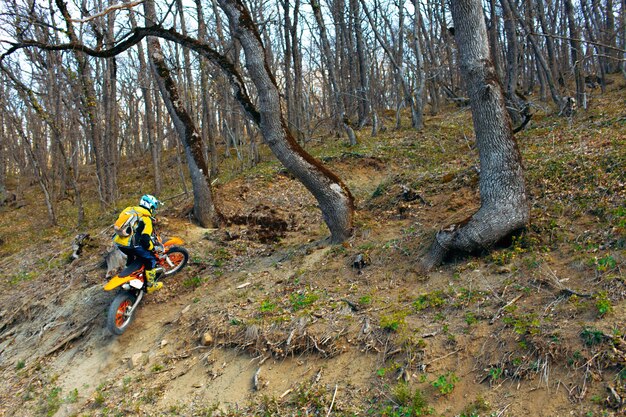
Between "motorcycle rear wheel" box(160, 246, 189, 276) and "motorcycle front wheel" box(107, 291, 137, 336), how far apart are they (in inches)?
39.5

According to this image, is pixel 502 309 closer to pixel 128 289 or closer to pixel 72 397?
pixel 128 289

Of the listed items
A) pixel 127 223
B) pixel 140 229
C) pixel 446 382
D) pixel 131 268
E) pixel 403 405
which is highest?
pixel 127 223

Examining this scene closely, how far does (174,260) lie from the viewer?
28.4 feet

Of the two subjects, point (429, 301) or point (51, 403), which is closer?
point (429, 301)

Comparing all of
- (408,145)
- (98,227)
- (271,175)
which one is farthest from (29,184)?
(408,145)

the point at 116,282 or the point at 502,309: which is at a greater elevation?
the point at 116,282

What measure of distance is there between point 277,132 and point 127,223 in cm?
294

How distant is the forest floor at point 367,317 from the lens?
4.26 m

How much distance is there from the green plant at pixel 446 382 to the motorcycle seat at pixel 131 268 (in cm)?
516

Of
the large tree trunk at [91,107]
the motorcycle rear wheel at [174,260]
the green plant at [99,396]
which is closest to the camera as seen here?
the green plant at [99,396]

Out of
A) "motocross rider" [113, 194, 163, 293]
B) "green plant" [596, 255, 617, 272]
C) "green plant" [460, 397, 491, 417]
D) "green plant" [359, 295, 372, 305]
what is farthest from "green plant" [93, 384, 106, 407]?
"green plant" [596, 255, 617, 272]

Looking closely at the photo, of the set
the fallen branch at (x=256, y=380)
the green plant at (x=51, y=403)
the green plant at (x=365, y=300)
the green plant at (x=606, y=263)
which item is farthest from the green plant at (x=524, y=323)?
the green plant at (x=51, y=403)

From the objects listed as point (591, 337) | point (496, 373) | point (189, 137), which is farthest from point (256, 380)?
point (189, 137)

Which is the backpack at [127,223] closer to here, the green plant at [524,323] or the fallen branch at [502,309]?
the fallen branch at [502,309]
